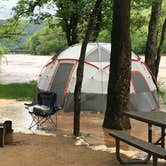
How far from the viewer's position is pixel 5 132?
8656 millimetres

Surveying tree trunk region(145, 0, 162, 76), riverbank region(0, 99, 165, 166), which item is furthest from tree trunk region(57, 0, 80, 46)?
riverbank region(0, 99, 165, 166)

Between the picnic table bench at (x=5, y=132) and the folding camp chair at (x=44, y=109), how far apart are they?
2218 mm

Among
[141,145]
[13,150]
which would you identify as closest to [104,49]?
[13,150]

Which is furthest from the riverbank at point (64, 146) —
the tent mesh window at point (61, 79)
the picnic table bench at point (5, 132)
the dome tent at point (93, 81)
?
the tent mesh window at point (61, 79)

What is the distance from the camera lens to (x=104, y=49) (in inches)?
599

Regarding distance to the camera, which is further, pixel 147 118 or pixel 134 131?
pixel 134 131

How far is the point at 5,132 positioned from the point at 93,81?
6.16m

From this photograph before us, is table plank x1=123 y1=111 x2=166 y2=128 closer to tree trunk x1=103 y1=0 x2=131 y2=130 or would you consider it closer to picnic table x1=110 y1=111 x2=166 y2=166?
picnic table x1=110 y1=111 x2=166 y2=166

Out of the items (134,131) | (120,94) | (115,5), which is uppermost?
(115,5)

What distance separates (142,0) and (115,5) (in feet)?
33.7

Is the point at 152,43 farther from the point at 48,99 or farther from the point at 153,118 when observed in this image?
the point at 153,118

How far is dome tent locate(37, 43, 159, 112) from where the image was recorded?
1432 cm

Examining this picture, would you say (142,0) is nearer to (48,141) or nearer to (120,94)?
(120,94)

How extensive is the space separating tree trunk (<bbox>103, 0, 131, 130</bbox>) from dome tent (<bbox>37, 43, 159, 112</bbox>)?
298 cm
